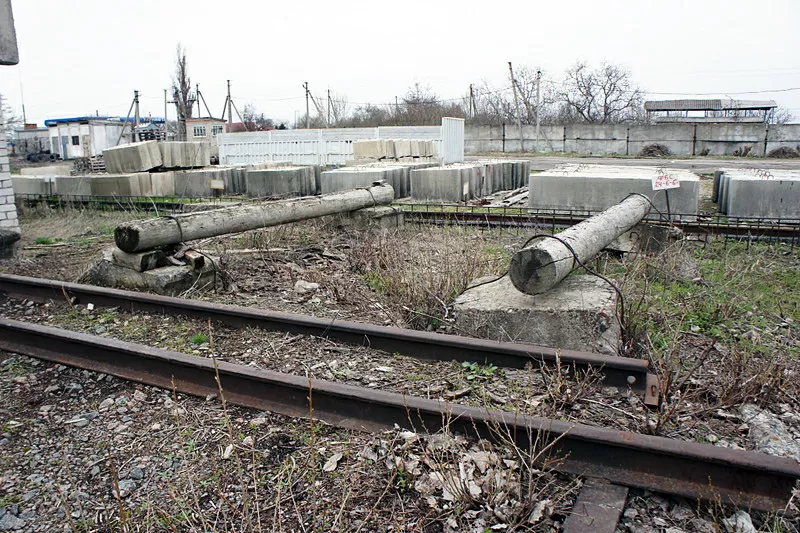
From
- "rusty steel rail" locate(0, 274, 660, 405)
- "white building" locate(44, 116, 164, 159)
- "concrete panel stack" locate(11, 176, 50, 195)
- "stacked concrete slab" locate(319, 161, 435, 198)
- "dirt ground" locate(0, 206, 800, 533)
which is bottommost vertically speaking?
"dirt ground" locate(0, 206, 800, 533)

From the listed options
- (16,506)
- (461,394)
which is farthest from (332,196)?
(16,506)

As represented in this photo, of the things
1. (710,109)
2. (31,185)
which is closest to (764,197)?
(31,185)

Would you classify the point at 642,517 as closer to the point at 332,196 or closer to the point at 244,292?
the point at 244,292

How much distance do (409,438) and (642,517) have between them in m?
1.11

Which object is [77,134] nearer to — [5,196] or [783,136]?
[5,196]

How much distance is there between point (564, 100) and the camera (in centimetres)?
5756

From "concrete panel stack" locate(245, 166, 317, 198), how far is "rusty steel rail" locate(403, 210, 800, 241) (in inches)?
176

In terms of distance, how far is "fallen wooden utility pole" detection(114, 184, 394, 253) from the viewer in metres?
5.93

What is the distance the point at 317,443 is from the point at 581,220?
653 centimetres

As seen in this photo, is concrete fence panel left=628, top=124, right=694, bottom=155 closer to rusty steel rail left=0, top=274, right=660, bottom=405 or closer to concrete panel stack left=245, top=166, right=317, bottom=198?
concrete panel stack left=245, top=166, right=317, bottom=198

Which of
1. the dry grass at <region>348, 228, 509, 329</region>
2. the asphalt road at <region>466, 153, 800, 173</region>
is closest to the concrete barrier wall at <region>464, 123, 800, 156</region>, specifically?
the asphalt road at <region>466, 153, 800, 173</region>

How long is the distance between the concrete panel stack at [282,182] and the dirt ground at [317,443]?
27.2 ft

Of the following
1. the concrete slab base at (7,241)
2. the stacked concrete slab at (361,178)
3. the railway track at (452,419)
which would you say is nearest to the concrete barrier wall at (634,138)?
the stacked concrete slab at (361,178)

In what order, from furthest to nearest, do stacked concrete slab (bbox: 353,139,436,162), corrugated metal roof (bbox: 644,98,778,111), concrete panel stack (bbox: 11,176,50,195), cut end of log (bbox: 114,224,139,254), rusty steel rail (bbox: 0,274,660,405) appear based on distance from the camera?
1. corrugated metal roof (bbox: 644,98,778,111)
2. stacked concrete slab (bbox: 353,139,436,162)
3. concrete panel stack (bbox: 11,176,50,195)
4. cut end of log (bbox: 114,224,139,254)
5. rusty steel rail (bbox: 0,274,660,405)
